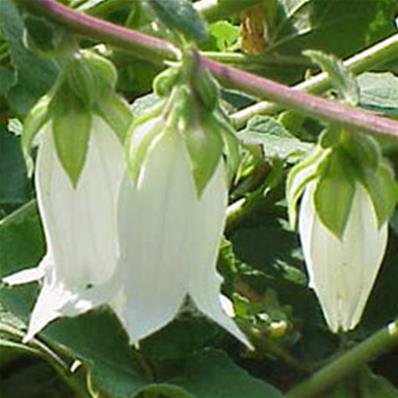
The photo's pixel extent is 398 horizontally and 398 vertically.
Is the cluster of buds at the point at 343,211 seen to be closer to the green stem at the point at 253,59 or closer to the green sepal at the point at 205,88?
the green sepal at the point at 205,88

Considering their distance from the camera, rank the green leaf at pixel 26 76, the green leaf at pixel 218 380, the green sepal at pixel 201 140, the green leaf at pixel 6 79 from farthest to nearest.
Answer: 1. the green leaf at pixel 6 79
2. the green leaf at pixel 26 76
3. the green leaf at pixel 218 380
4. the green sepal at pixel 201 140

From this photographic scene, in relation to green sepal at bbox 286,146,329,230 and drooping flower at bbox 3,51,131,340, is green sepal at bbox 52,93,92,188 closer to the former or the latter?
drooping flower at bbox 3,51,131,340

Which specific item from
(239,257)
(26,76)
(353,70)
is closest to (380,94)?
(353,70)

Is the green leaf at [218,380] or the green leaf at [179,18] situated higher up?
the green leaf at [179,18]

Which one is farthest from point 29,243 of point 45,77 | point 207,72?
point 207,72

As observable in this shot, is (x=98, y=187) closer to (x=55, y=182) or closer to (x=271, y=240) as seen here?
(x=55, y=182)

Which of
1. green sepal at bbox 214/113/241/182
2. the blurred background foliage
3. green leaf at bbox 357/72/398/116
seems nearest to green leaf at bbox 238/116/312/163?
the blurred background foliage

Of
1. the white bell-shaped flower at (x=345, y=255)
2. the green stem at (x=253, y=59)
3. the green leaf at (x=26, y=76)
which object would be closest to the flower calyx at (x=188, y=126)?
the white bell-shaped flower at (x=345, y=255)

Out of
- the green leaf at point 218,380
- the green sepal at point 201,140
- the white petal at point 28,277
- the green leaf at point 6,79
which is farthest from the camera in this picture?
the green leaf at point 6,79
